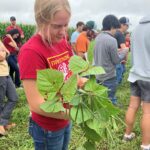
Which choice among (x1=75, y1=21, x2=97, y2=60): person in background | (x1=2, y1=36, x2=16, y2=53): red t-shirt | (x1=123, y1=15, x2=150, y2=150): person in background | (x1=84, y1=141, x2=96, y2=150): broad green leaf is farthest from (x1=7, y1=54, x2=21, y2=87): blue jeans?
(x1=84, y1=141, x2=96, y2=150): broad green leaf

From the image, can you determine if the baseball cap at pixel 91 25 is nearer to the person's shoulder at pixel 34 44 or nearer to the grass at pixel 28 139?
the grass at pixel 28 139

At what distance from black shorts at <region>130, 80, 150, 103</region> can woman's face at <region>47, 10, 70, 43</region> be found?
1863 mm

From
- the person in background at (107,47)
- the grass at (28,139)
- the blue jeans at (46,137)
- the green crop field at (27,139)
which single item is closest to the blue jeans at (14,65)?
the green crop field at (27,139)

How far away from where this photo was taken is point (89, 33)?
7.33 m

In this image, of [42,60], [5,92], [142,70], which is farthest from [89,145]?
[5,92]

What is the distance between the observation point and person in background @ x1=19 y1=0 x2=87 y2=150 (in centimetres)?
176

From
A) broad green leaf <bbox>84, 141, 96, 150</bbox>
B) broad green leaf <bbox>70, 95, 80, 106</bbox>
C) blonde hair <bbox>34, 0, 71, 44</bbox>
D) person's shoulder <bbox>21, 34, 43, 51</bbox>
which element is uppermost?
blonde hair <bbox>34, 0, 71, 44</bbox>

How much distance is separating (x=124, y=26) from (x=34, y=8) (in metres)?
5.37

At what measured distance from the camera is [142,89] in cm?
359

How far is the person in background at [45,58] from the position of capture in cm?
176

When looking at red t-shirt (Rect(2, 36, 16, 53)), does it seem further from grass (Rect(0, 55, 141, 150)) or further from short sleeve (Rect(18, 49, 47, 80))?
short sleeve (Rect(18, 49, 47, 80))

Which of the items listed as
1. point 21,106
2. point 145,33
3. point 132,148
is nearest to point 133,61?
point 145,33

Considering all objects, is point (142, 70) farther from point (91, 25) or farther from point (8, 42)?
point (8, 42)

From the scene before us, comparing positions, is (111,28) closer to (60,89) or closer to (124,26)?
(124,26)
